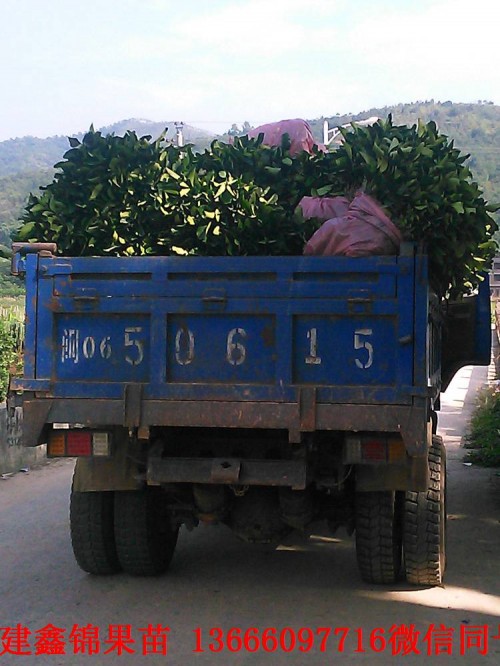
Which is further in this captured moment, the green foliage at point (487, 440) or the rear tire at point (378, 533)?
the green foliage at point (487, 440)

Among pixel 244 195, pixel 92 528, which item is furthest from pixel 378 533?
pixel 244 195

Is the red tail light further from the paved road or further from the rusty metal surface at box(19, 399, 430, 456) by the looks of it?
the paved road

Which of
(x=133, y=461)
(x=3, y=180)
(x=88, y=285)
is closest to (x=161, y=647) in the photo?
(x=133, y=461)

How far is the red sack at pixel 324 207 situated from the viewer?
5.39 meters

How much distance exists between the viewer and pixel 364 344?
15.9 feet

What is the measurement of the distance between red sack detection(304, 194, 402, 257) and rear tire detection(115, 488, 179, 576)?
2.00 meters

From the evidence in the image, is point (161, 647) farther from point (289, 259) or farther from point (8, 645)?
point (289, 259)

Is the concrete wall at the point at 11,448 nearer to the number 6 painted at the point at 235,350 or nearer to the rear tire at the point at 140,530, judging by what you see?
the rear tire at the point at 140,530

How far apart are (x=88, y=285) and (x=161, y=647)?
6.67 ft

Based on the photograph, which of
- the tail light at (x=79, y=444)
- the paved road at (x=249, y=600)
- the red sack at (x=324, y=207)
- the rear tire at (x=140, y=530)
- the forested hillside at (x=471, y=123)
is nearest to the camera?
the paved road at (x=249, y=600)

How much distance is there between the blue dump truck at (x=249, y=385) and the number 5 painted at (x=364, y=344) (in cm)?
1

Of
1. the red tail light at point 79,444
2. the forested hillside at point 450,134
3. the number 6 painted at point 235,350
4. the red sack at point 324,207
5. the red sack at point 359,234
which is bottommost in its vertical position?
the red tail light at point 79,444

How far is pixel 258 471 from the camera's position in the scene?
5125 mm

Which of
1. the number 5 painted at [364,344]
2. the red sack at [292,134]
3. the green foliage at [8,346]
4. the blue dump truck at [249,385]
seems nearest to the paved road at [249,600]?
the blue dump truck at [249,385]
